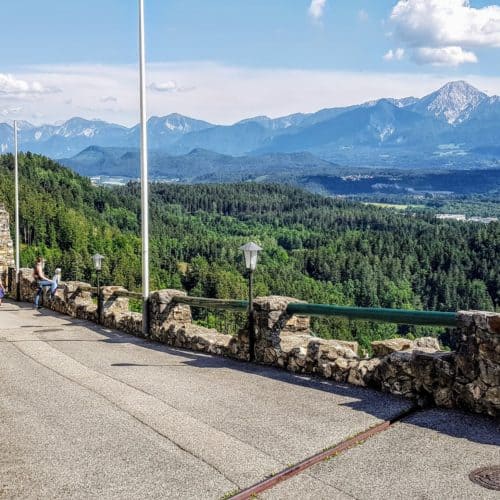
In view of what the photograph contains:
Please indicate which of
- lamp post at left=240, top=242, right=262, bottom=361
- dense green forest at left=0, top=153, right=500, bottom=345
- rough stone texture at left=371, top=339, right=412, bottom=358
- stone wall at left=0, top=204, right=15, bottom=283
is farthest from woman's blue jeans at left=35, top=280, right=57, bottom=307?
dense green forest at left=0, top=153, right=500, bottom=345

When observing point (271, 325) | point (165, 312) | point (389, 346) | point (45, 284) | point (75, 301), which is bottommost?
point (75, 301)

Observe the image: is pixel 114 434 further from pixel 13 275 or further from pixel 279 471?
pixel 13 275

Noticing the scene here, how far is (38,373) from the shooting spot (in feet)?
31.4

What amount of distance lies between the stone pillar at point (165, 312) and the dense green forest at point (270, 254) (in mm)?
51562

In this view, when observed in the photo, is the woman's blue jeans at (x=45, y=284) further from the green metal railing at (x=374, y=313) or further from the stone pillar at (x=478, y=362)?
the stone pillar at (x=478, y=362)

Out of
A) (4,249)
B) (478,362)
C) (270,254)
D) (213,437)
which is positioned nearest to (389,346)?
(478,362)

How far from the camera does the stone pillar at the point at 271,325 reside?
32.3ft

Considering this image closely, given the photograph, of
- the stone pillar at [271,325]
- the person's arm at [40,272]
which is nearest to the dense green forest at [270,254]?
the person's arm at [40,272]

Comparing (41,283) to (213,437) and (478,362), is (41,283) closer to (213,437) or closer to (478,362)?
(213,437)

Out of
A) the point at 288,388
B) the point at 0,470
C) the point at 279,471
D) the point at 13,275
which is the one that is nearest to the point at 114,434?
the point at 0,470

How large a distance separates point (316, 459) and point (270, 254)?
135 metres

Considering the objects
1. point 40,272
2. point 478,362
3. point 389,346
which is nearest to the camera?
point 478,362

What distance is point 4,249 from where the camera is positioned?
3033 cm

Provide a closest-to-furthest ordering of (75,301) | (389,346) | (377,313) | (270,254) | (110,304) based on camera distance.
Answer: (377,313)
(389,346)
(110,304)
(75,301)
(270,254)
